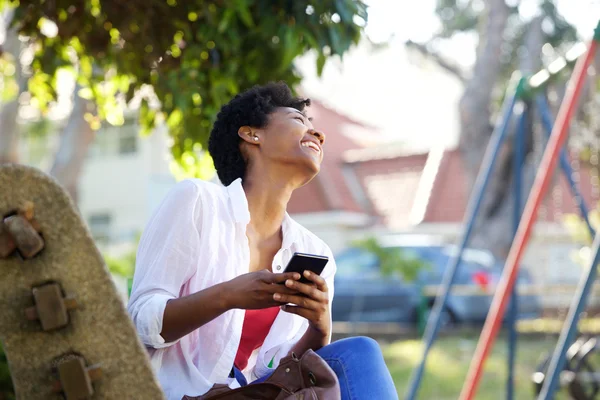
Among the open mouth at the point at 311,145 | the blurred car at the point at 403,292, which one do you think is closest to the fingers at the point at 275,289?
the open mouth at the point at 311,145

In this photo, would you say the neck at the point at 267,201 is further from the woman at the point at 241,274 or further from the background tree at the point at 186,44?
the background tree at the point at 186,44

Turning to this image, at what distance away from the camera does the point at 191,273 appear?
2232 mm

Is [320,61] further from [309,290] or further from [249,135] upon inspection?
[309,290]

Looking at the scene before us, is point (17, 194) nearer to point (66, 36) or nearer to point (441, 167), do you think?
point (66, 36)

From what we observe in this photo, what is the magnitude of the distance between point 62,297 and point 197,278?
770 mm

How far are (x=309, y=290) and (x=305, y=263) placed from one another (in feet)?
0.25

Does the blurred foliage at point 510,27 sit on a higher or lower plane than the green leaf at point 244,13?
higher

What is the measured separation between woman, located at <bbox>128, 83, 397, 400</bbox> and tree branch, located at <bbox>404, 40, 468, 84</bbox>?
1721cm

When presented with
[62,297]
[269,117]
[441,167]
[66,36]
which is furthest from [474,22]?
[62,297]

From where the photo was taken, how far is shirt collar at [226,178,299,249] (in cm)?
242

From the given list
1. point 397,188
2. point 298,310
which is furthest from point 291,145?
point 397,188

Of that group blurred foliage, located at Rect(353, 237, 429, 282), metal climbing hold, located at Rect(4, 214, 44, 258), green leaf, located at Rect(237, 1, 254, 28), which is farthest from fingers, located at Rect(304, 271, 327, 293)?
blurred foliage, located at Rect(353, 237, 429, 282)

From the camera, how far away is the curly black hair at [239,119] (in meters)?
2.68

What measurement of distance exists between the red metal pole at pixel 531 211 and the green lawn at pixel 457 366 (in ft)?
7.91
